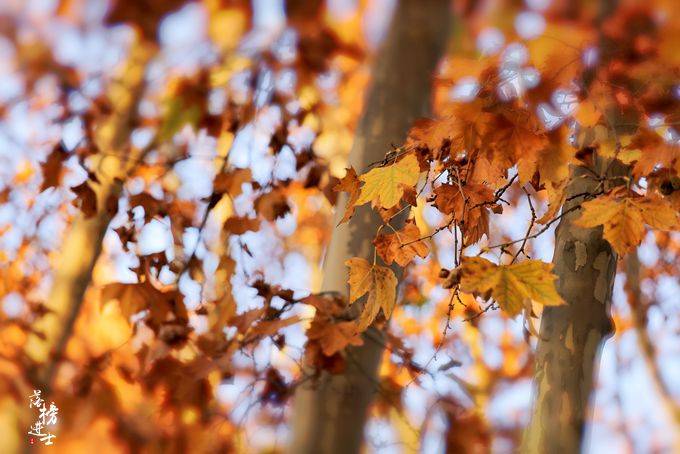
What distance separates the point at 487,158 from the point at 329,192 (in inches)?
42.2

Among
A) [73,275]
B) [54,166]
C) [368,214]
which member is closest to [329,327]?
[368,214]

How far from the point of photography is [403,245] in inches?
61.9

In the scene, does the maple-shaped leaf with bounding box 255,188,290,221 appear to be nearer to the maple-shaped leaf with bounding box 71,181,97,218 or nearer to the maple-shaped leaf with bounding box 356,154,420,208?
the maple-shaped leaf with bounding box 71,181,97,218

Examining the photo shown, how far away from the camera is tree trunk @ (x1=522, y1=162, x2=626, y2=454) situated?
151 centimetres

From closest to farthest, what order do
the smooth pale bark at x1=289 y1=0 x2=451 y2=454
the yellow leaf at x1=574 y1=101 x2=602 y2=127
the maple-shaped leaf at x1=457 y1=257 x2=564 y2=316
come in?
the maple-shaped leaf at x1=457 y1=257 x2=564 y2=316 < the yellow leaf at x1=574 y1=101 x2=602 y2=127 < the smooth pale bark at x1=289 y1=0 x2=451 y2=454

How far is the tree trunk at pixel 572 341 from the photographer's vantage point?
4.95 ft

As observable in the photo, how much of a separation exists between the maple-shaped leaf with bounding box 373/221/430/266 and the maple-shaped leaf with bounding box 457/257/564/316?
25 centimetres

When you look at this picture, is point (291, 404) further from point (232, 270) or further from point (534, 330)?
point (534, 330)

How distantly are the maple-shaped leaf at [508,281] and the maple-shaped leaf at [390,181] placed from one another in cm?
28

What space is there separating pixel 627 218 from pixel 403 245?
0.49 metres

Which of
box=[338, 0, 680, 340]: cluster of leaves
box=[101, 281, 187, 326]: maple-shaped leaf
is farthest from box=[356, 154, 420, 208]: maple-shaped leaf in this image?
box=[101, 281, 187, 326]: maple-shaped leaf

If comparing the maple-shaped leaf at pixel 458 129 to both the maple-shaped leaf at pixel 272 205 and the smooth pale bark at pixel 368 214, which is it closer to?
the smooth pale bark at pixel 368 214

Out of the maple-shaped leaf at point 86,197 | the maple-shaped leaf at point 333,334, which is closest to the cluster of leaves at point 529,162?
the maple-shaped leaf at point 333,334

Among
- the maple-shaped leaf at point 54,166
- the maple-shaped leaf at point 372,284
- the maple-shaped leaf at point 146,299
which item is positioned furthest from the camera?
the maple-shaped leaf at point 54,166
